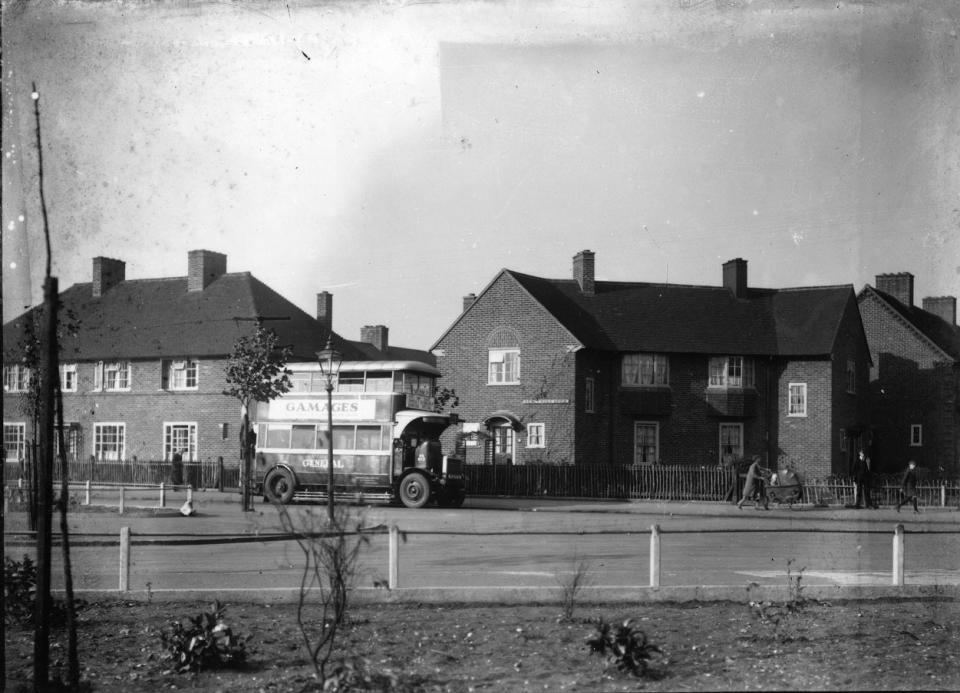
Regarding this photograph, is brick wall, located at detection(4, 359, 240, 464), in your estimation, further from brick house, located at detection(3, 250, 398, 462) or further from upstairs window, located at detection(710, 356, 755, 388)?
upstairs window, located at detection(710, 356, 755, 388)

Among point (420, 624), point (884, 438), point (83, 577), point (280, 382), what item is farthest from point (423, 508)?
point (884, 438)

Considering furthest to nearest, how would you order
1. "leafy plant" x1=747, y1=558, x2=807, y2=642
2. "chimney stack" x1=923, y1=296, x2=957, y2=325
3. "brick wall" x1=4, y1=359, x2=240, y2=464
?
1. "chimney stack" x1=923, y1=296, x2=957, y2=325
2. "brick wall" x1=4, y1=359, x2=240, y2=464
3. "leafy plant" x1=747, y1=558, x2=807, y2=642

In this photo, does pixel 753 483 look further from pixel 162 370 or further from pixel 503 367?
pixel 162 370

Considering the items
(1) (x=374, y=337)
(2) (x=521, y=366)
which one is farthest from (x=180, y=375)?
(1) (x=374, y=337)

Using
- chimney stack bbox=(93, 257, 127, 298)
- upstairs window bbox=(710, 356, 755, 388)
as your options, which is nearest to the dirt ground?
chimney stack bbox=(93, 257, 127, 298)

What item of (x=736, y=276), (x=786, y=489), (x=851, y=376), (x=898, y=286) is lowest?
(x=786, y=489)

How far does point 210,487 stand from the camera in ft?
129

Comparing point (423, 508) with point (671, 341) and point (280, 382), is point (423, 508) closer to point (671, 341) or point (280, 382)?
point (280, 382)

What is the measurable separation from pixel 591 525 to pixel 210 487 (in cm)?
2061

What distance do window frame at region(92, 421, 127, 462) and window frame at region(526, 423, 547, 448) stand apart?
16841 millimetres

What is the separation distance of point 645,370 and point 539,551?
27.6m

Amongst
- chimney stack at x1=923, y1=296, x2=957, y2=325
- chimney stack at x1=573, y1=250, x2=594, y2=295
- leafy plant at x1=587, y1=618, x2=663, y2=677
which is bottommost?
leafy plant at x1=587, y1=618, x2=663, y2=677

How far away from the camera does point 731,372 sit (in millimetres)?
43625

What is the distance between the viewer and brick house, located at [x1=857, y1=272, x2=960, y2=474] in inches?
1886
